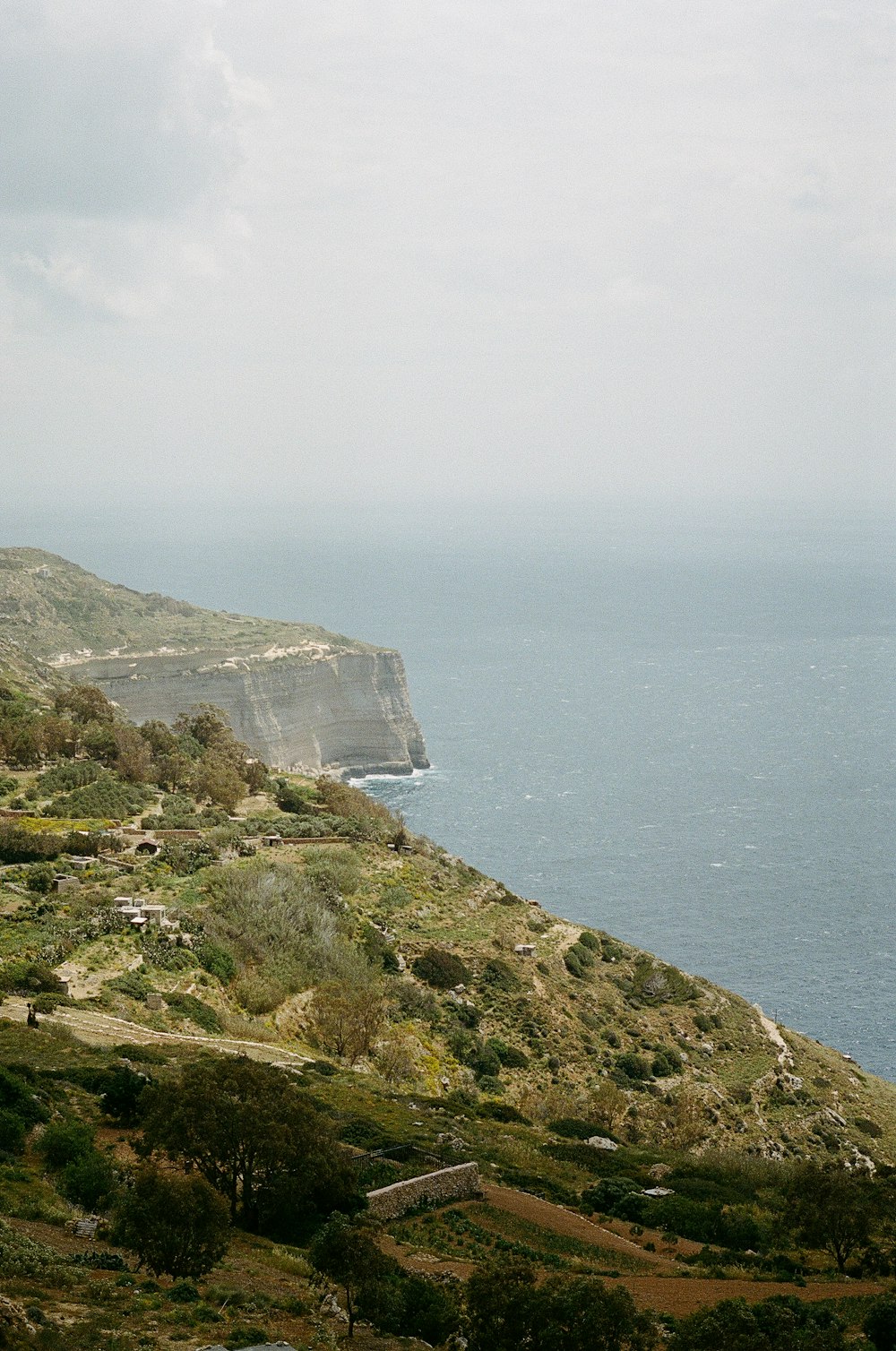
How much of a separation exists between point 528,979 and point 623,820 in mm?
45977

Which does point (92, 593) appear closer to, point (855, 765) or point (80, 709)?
point (80, 709)

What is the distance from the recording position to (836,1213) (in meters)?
21.5

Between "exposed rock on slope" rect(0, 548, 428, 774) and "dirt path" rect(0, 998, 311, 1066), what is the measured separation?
209 feet

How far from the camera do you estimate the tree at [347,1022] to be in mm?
33344

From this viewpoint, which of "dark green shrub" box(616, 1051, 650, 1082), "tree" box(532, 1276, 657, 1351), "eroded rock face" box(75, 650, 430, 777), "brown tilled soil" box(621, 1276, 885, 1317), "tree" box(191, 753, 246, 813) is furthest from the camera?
"eroded rock face" box(75, 650, 430, 777)

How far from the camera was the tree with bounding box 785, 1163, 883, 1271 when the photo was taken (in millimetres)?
21516

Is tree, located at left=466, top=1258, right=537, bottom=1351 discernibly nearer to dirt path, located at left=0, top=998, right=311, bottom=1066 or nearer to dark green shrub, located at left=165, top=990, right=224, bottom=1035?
dirt path, located at left=0, top=998, right=311, bottom=1066

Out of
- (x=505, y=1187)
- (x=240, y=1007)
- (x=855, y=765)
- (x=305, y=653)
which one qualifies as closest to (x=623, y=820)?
(x=855, y=765)

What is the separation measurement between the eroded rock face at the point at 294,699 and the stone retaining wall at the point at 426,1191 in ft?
246

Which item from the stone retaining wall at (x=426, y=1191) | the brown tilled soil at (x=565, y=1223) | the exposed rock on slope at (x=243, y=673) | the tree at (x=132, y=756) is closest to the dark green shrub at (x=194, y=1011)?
the stone retaining wall at (x=426, y=1191)

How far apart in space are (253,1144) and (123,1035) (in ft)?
36.5

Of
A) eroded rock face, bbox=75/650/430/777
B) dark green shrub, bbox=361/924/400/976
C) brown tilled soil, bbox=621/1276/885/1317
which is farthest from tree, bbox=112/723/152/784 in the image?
brown tilled soil, bbox=621/1276/885/1317

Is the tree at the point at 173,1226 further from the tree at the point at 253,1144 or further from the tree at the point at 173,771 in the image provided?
the tree at the point at 173,771

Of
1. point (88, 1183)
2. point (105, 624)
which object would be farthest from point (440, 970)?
point (105, 624)
